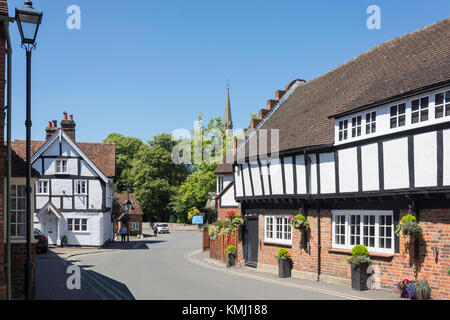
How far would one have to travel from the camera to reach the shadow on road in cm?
1355

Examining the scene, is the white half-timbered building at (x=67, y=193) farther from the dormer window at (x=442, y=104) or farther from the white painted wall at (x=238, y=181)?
the dormer window at (x=442, y=104)

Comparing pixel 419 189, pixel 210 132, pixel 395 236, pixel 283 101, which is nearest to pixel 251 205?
pixel 283 101

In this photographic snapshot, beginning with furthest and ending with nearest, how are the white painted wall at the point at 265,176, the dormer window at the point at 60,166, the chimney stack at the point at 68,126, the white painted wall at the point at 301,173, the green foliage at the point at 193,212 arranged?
1. the green foliage at the point at 193,212
2. the chimney stack at the point at 68,126
3. the dormer window at the point at 60,166
4. the white painted wall at the point at 265,176
5. the white painted wall at the point at 301,173

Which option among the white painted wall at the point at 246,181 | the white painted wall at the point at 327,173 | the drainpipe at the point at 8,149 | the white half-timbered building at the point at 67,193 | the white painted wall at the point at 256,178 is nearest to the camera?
the drainpipe at the point at 8,149

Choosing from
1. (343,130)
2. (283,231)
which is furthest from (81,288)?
(343,130)

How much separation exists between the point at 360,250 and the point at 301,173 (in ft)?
14.3

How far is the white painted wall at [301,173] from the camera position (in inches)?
711

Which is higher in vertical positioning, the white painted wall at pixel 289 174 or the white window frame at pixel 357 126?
the white window frame at pixel 357 126

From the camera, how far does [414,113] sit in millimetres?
13398

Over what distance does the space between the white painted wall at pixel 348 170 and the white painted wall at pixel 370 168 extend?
1.35 feet

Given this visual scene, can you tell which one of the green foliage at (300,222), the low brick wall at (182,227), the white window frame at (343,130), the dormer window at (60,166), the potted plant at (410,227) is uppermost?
the white window frame at (343,130)

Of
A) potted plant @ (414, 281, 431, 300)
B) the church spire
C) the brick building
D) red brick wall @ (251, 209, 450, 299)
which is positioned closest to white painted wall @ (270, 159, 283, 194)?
the brick building

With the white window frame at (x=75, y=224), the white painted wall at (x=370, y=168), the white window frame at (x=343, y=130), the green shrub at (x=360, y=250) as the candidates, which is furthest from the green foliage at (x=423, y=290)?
the white window frame at (x=75, y=224)
